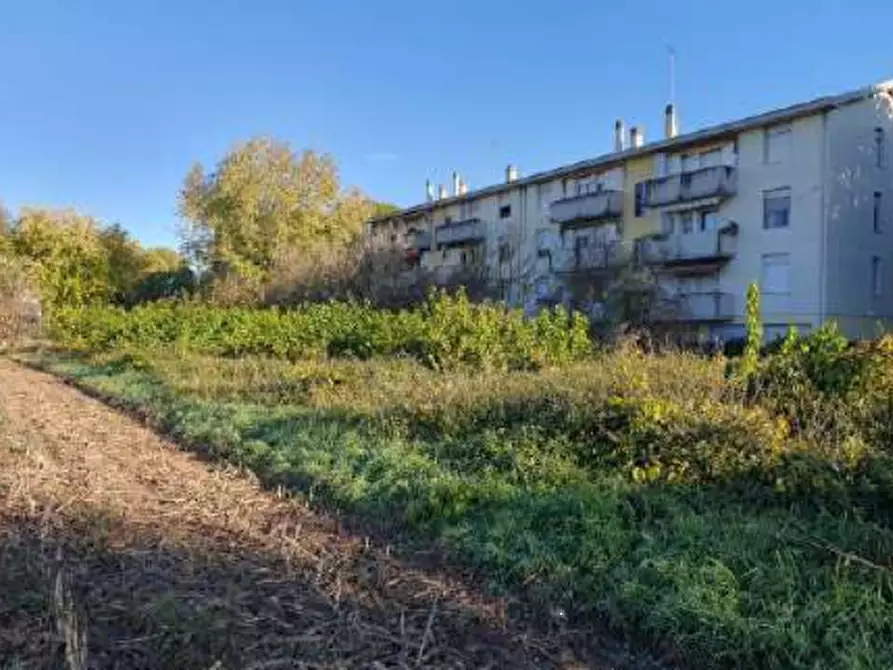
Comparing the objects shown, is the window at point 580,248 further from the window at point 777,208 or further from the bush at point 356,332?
the bush at point 356,332

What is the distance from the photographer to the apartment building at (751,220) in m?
31.4

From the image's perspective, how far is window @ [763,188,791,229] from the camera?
3275 cm

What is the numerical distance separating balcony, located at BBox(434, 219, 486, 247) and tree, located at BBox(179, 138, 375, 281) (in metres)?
4.88

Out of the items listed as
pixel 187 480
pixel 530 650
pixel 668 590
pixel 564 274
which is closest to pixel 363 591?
pixel 530 650

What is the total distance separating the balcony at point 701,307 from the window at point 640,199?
5.74 m

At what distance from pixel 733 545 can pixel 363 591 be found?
2.17m

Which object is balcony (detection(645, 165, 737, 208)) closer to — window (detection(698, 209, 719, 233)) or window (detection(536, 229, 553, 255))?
window (detection(698, 209, 719, 233))

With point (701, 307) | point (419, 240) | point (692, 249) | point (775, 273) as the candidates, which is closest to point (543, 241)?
point (692, 249)

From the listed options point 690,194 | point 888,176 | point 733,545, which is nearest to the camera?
point 733,545

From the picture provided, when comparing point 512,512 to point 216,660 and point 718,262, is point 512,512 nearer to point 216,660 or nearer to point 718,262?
point 216,660

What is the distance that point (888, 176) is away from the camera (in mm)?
33281

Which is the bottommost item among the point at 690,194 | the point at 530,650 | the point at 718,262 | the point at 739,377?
the point at 530,650

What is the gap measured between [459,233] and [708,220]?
17.5 metres

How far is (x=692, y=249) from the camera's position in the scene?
36125mm
